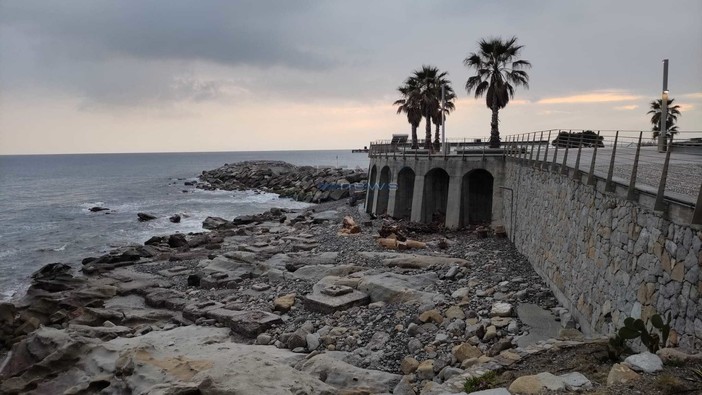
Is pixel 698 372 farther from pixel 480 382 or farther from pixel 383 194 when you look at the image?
pixel 383 194

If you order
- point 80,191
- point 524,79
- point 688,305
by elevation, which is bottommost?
point 80,191

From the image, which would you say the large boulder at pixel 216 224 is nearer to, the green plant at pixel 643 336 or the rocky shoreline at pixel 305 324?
the rocky shoreline at pixel 305 324

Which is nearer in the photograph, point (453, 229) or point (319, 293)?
point (319, 293)

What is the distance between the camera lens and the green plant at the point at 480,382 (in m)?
7.15

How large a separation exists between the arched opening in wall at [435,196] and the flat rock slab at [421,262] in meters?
11.9

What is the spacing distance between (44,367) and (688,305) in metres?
14.2

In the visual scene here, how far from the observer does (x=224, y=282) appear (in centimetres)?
2141

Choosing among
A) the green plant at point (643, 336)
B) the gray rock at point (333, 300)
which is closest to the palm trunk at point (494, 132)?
the gray rock at point (333, 300)

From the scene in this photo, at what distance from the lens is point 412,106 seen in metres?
45.5

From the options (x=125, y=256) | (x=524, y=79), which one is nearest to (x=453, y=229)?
(x=524, y=79)

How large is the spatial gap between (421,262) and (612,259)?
10.2 m

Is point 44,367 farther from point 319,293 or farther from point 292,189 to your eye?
point 292,189

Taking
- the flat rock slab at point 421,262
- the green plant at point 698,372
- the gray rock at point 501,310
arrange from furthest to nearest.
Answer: the flat rock slab at point 421,262 → the gray rock at point 501,310 → the green plant at point 698,372

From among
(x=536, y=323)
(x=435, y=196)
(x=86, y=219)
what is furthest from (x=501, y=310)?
(x=86, y=219)
